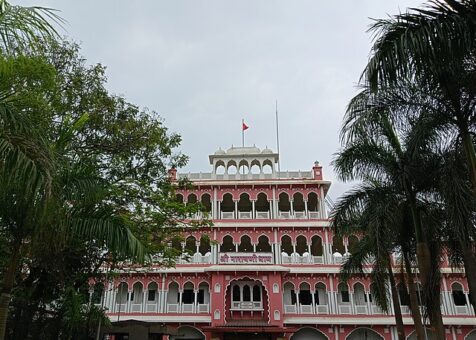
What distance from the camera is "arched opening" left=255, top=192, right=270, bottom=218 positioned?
28859mm

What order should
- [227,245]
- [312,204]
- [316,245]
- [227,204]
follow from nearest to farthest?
1. [227,245]
2. [316,245]
3. [312,204]
4. [227,204]

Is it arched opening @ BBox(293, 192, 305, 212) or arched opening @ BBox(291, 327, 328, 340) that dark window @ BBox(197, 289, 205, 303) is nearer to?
arched opening @ BBox(291, 327, 328, 340)

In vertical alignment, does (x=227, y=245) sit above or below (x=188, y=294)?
above

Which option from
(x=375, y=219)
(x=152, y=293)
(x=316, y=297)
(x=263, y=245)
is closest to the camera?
(x=375, y=219)

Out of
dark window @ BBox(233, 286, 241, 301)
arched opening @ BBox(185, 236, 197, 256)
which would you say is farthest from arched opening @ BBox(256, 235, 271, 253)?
arched opening @ BBox(185, 236, 197, 256)

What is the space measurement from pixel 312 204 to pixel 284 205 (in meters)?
2.06

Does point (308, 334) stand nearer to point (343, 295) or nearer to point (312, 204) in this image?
point (343, 295)

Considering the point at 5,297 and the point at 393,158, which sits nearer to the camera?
the point at 5,297

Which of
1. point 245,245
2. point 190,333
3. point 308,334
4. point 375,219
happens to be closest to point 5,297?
point 375,219

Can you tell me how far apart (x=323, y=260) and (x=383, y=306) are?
1223cm

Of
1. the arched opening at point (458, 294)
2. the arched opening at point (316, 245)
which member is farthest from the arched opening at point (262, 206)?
the arched opening at point (458, 294)

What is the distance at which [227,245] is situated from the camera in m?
29.4

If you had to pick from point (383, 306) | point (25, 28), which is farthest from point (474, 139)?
point (25, 28)

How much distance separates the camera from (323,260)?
27.4m
